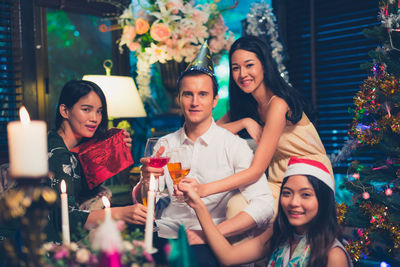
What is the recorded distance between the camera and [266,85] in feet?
8.96

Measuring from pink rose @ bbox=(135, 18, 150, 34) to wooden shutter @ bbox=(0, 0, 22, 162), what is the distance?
44.3 inches

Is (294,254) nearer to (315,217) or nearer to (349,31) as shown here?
(315,217)

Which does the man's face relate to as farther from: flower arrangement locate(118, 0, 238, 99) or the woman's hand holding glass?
flower arrangement locate(118, 0, 238, 99)

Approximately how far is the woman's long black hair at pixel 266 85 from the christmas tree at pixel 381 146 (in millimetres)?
501

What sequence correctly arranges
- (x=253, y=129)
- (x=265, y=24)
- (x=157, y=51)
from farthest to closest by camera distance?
(x=265, y=24)
(x=157, y=51)
(x=253, y=129)

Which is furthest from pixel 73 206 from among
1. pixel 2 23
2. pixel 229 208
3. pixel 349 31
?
pixel 349 31

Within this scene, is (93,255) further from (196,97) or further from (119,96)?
(119,96)

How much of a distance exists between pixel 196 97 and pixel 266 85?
75cm

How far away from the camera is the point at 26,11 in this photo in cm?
358

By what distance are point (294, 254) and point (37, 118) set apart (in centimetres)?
283

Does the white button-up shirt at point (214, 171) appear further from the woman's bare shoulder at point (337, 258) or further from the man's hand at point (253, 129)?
the woman's bare shoulder at point (337, 258)

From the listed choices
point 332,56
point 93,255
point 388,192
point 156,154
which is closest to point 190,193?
point 156,154

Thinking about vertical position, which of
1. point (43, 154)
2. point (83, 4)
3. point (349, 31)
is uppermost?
point (83, 4)

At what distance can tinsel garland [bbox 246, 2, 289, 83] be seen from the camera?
3.82m
